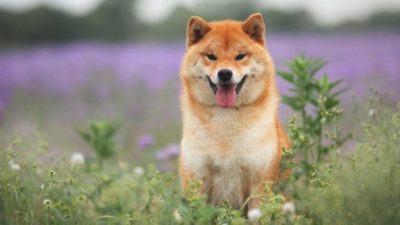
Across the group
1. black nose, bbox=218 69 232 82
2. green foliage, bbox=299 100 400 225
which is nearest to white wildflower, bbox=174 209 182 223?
green foliage, bbox=299 100 400 225

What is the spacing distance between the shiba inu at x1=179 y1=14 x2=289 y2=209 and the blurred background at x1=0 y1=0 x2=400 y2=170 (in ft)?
5.84

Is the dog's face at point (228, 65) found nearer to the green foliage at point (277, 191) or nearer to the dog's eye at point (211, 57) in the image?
the dog's eye at point (211, 57)

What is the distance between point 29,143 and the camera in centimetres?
523

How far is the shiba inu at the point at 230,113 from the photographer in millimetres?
4590

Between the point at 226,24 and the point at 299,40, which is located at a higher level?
the point at 226,24

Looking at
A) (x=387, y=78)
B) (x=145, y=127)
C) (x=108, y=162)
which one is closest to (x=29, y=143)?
(x=108, y=162)

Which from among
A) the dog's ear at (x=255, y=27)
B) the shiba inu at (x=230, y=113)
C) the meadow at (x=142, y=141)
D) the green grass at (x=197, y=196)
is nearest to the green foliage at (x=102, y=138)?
the meadow at (x=142, y=141)

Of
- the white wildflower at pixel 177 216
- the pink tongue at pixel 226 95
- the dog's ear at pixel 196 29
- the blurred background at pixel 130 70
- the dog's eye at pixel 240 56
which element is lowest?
A: the blurred background at pixel 130 70

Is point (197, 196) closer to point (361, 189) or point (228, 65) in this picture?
point (361, 189)

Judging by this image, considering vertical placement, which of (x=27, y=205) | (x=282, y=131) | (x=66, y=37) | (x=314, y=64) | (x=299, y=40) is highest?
(x=314, y=64)

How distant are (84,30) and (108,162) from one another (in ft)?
40.1

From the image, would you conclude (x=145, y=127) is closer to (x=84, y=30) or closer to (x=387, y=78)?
(x=387, y=78)

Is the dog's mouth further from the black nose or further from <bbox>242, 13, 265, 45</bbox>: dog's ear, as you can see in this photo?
<bbox>242, 13, 265, 45</bbox>: dog's ear

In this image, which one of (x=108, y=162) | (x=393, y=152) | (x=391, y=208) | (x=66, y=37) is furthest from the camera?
(x=66, y=37)
